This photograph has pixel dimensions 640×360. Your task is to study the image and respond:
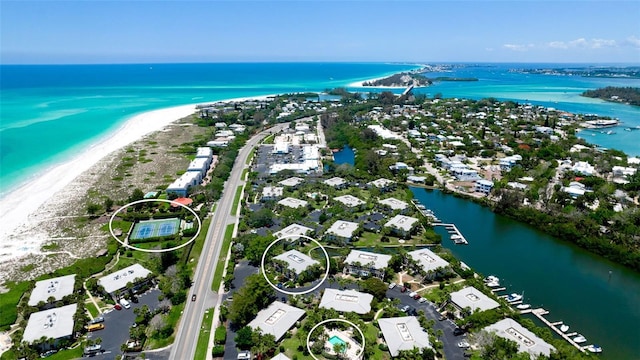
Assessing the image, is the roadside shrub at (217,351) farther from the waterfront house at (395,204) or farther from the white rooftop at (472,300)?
the waterfront house at (395,204)

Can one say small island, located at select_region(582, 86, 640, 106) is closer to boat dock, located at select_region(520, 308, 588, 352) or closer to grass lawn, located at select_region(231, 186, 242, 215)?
boat dock, located at select_region(520, 308, 588, 352)

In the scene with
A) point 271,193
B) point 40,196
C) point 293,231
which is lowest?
point 40,196

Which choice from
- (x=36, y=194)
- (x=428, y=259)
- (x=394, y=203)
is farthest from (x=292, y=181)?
(x=36, y=194)

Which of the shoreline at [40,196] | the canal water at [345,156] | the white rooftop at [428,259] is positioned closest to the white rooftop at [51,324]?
the shoreline at [40,196]

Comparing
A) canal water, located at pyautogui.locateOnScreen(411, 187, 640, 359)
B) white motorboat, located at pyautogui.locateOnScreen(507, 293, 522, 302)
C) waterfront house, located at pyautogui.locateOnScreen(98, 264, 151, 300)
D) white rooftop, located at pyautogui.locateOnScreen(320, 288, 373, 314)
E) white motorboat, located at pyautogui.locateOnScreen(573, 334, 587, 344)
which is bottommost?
canal water, located at pyautogui.locateOnScreen(411, 187, 640, 359)

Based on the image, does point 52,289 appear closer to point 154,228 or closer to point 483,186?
point 154,228

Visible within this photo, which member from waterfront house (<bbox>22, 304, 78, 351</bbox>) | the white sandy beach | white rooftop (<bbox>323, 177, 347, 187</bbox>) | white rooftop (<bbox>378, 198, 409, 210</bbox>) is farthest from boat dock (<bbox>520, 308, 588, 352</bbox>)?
the white sandy beach

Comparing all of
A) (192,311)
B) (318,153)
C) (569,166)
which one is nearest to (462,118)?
(569,166)
